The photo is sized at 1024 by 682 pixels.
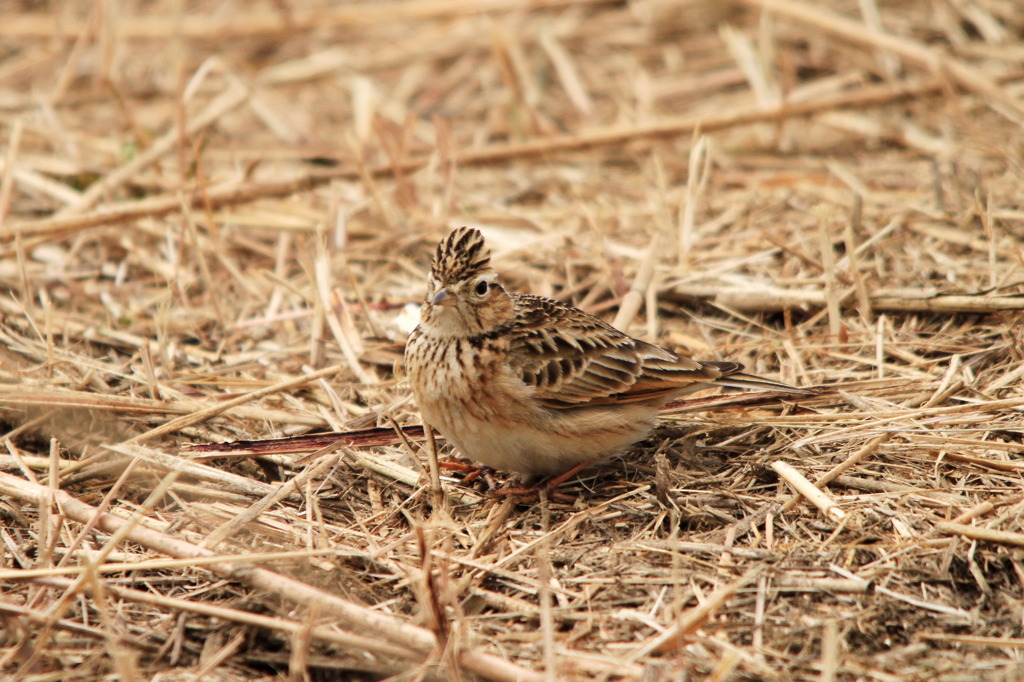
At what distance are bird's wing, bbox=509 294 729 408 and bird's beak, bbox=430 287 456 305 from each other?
0.43 m

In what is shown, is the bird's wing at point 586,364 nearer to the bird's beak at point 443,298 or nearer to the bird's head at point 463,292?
the bird's head at point 463,292

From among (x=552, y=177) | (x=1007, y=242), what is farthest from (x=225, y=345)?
(x=1007, y=242)

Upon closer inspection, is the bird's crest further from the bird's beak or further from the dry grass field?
the dry grass field

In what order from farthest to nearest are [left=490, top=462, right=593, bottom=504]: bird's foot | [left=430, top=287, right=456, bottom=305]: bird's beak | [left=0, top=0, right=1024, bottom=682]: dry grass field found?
[left=490, top=462, right=593, bottom=504]: bird's foot, [left=430, top=287, right=456, bottom=305]: bird's beak, [left=0, top=0, right=1024, bottom=682]: dry grass field

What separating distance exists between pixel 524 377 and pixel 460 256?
2.40ft

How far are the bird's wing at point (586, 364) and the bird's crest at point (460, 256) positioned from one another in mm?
464

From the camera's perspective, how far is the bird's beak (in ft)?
17.4

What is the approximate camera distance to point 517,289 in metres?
7.72

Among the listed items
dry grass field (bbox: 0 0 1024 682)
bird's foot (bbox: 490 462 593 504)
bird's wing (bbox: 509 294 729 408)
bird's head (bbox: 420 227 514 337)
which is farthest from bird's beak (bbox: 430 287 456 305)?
bird's foot (bbox: 490 462 593 504)

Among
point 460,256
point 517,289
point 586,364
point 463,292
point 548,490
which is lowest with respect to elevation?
point 548,490

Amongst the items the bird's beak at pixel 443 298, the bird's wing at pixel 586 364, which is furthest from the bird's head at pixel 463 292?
the bird's wing at pixel 586 364

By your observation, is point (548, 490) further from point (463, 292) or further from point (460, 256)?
point (460, 256)

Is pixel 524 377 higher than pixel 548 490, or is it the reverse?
pixel 524 377

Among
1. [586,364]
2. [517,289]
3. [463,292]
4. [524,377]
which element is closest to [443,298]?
[463,292]
